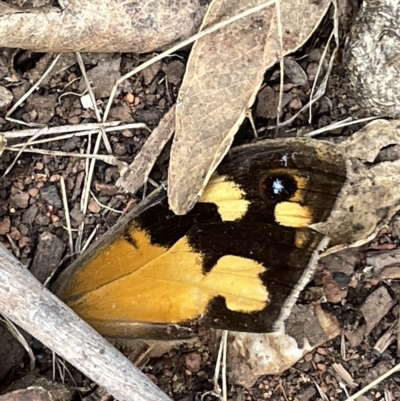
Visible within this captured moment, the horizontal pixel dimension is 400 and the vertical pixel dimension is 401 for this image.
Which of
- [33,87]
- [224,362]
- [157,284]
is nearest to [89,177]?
[33,87]

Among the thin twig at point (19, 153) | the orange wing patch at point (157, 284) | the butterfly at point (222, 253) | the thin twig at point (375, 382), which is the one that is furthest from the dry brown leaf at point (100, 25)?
the thin twig at point (375, 382)

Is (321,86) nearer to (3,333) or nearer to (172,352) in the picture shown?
(172,352)

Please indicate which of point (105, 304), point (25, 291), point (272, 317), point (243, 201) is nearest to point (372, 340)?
point (272, 317)

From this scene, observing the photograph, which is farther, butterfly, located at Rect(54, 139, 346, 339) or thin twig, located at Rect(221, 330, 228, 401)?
thin twig, located at Rect(221, 330, 228, 401)

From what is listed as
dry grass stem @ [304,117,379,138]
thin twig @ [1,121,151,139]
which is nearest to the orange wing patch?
thin twig @ [1,121,151,139]

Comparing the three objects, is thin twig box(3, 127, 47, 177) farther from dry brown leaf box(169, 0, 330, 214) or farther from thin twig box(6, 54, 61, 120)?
dry brown leaf box(169, 0, 330, 214)

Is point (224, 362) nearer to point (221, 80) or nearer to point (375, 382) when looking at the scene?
point (375, 382)
